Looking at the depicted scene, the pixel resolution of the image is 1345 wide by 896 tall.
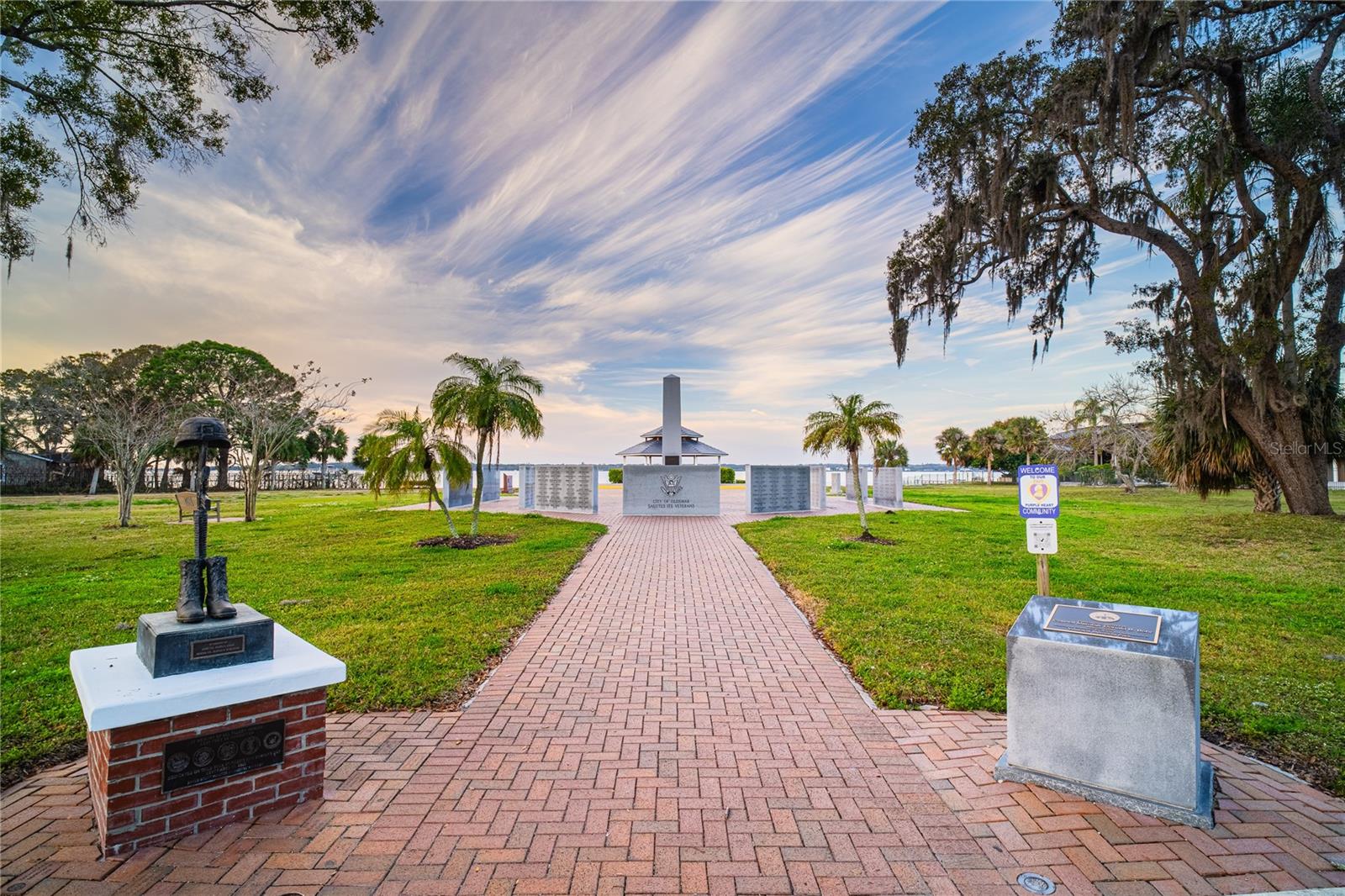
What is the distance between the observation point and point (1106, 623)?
10.9 ft

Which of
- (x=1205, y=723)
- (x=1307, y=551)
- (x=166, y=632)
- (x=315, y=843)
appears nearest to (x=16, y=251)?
(x=166, y=632)

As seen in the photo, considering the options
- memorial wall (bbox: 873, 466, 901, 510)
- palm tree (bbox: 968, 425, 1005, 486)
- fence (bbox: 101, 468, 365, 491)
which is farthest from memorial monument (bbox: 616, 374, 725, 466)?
palm tree (bbox: 968, 425, 1005, 486)

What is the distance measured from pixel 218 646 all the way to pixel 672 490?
16.0m

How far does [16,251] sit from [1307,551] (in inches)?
839

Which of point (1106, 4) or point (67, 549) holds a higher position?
point (1106, 4)

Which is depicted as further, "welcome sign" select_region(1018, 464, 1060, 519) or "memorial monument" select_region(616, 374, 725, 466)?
"memorial monument" select_region(616, 374, 725, 466)

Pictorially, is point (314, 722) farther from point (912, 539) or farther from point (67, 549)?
point (67, 549)

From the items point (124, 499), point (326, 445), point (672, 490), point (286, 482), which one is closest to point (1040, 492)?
point (672, 490)

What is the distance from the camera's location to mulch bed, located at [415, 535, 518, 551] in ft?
40.5

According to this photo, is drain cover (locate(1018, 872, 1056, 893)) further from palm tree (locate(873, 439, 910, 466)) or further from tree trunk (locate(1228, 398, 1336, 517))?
palm tree (locate(873, 439, 910, 466))

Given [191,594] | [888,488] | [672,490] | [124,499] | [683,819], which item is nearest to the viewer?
[683,819]

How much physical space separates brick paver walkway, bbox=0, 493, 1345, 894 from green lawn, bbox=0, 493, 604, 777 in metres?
0.70

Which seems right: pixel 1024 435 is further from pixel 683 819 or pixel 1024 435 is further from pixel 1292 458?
pixel 683 819

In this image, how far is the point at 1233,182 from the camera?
1326 centimetres
